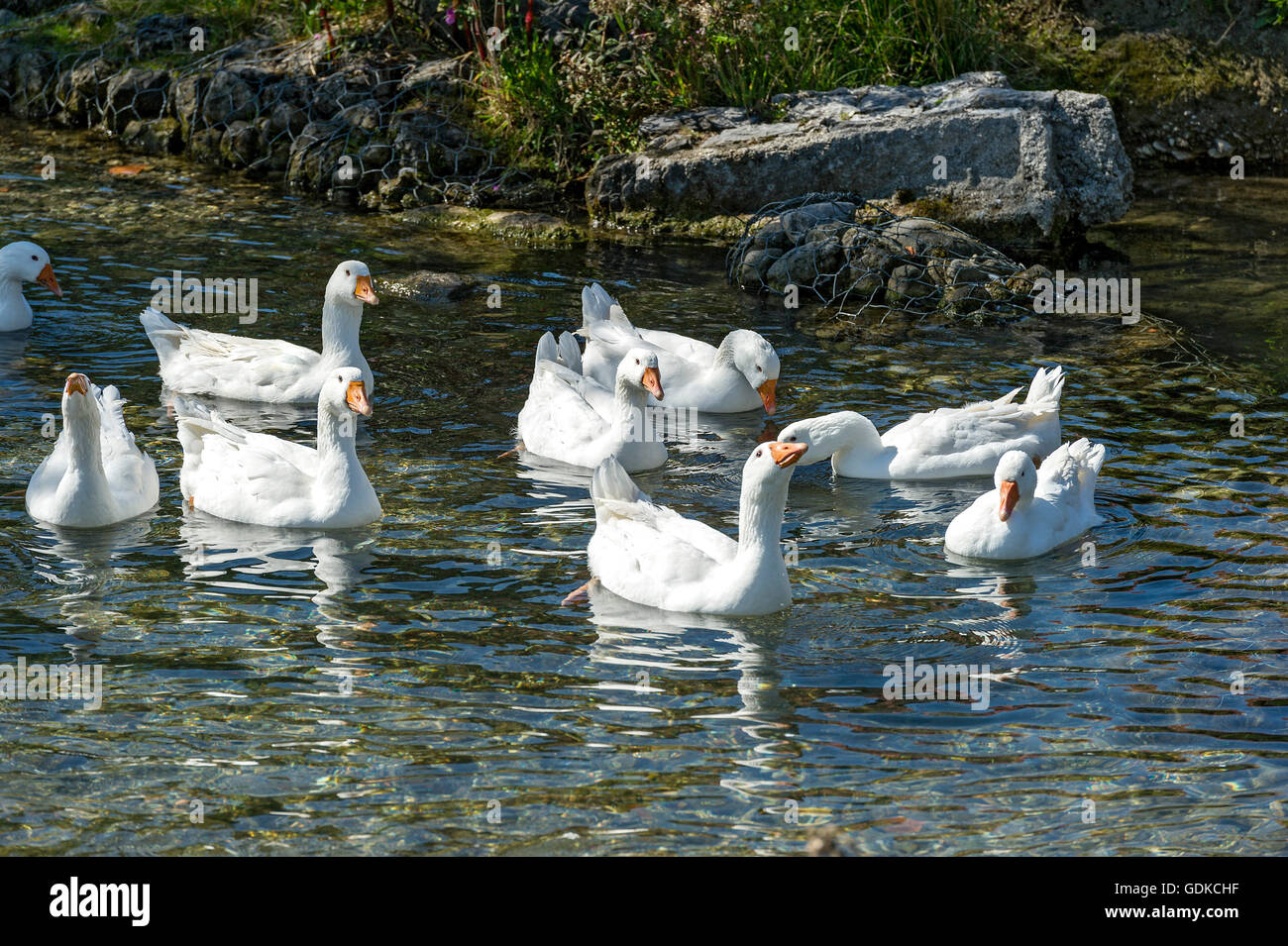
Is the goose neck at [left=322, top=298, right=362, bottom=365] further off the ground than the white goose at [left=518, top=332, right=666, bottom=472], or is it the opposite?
the goose neck at [left=322, top=298, right=362, bottom=365]

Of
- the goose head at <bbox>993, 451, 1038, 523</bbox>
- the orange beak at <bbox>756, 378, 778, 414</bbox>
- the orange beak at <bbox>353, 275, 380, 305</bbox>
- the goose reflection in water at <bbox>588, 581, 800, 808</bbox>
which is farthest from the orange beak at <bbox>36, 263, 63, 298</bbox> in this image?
the goose head at <bbox>993, 451, 1038, 523</bbox>

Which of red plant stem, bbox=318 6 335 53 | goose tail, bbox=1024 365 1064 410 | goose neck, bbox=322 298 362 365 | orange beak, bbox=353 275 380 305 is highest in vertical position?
red plant stem, bbox=318 6 335 53

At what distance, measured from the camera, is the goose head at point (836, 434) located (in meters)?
9.27

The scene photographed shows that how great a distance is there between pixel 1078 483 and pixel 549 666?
138 inches

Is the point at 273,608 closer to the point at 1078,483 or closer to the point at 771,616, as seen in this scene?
the point at 771,616

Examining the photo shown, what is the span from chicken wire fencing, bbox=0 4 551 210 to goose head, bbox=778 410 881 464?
25.7ft

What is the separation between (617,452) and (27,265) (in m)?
5.88

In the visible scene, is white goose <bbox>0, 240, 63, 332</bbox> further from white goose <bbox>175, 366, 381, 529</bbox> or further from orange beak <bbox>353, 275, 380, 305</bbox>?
white goose <bbox>175, 366, 381, 529</bbox>

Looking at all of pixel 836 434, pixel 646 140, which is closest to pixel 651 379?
pixel 836 434

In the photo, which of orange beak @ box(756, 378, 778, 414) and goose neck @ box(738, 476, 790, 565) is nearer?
goose neck @ box(738, 476, 790, 565)

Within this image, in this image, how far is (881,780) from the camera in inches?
223

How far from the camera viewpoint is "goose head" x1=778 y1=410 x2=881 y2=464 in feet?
30.4

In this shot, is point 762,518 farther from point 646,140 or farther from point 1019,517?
point 646,140

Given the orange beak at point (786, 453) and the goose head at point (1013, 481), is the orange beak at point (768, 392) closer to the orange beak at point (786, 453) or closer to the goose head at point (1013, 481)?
the goose head at point (1013, 481)
